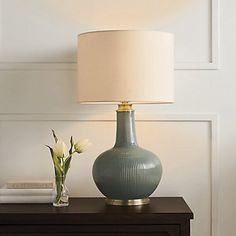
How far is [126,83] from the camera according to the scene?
70.3 inches

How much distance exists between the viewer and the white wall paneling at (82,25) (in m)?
2.12

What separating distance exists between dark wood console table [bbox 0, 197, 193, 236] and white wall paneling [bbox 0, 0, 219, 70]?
0.60 meters

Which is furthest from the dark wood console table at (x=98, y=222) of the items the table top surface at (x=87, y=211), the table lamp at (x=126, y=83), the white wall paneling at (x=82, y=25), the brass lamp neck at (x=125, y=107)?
the white wall paneling at (x=82, y=25)

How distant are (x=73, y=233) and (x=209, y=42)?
86 cm

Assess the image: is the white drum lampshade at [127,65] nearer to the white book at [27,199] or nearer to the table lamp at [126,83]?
the table lamp at [126,83]

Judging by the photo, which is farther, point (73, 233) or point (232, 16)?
point (232, 16)

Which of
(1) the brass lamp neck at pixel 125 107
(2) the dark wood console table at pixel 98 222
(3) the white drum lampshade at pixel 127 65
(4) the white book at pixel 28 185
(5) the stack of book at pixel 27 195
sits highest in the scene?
(3) the white drum lampshade at pixel 127 65

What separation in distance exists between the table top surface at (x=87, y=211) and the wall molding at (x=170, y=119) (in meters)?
0.25

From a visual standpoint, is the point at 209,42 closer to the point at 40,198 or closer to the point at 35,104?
the point at 35,104

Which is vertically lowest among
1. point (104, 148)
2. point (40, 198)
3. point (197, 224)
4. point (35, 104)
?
point (197, 224)

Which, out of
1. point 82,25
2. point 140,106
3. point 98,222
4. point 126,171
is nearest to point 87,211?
point 98,222

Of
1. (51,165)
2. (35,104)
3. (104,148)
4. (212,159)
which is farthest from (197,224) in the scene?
(35,104)

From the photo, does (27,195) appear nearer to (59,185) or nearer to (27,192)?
(27,192)

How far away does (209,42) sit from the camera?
2.13 m
